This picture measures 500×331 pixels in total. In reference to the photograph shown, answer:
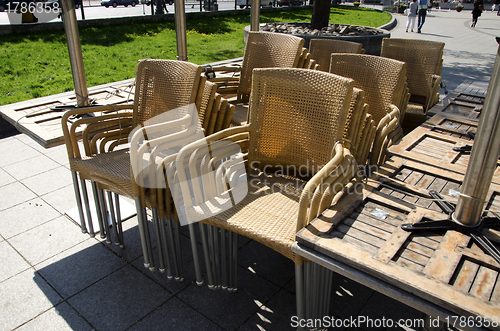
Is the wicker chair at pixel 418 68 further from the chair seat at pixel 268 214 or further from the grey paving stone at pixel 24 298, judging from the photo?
the grey paving stone at pixel 24 298

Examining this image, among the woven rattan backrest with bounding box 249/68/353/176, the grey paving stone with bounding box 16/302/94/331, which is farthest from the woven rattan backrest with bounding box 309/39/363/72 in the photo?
the grey paving stone with bounding box 16/302/94/331

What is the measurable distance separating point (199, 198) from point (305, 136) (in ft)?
2.38

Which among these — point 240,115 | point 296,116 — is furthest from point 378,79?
point 240,115

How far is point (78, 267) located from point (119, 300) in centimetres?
48

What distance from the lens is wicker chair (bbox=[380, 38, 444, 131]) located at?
3.78m

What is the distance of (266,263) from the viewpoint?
258 centimetres

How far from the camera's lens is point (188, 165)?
2.09 meters

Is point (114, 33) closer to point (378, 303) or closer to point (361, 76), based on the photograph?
point (361, 76)

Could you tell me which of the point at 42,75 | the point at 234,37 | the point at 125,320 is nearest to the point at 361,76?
the point at 125,320

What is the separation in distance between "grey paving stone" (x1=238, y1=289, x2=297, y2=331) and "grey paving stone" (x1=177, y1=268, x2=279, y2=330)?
0.03 m

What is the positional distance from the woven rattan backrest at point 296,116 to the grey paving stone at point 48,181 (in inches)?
86.9

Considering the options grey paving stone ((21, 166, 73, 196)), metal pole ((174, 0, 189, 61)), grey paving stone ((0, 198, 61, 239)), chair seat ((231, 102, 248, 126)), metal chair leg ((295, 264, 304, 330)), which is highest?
metal pole ((174, 0, 189, 61))

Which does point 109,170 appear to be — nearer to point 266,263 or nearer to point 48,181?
point 266,263

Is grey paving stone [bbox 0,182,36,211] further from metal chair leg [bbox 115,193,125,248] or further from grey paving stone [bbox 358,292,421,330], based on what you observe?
grey paving stone [bbox 358,292,421,330]
